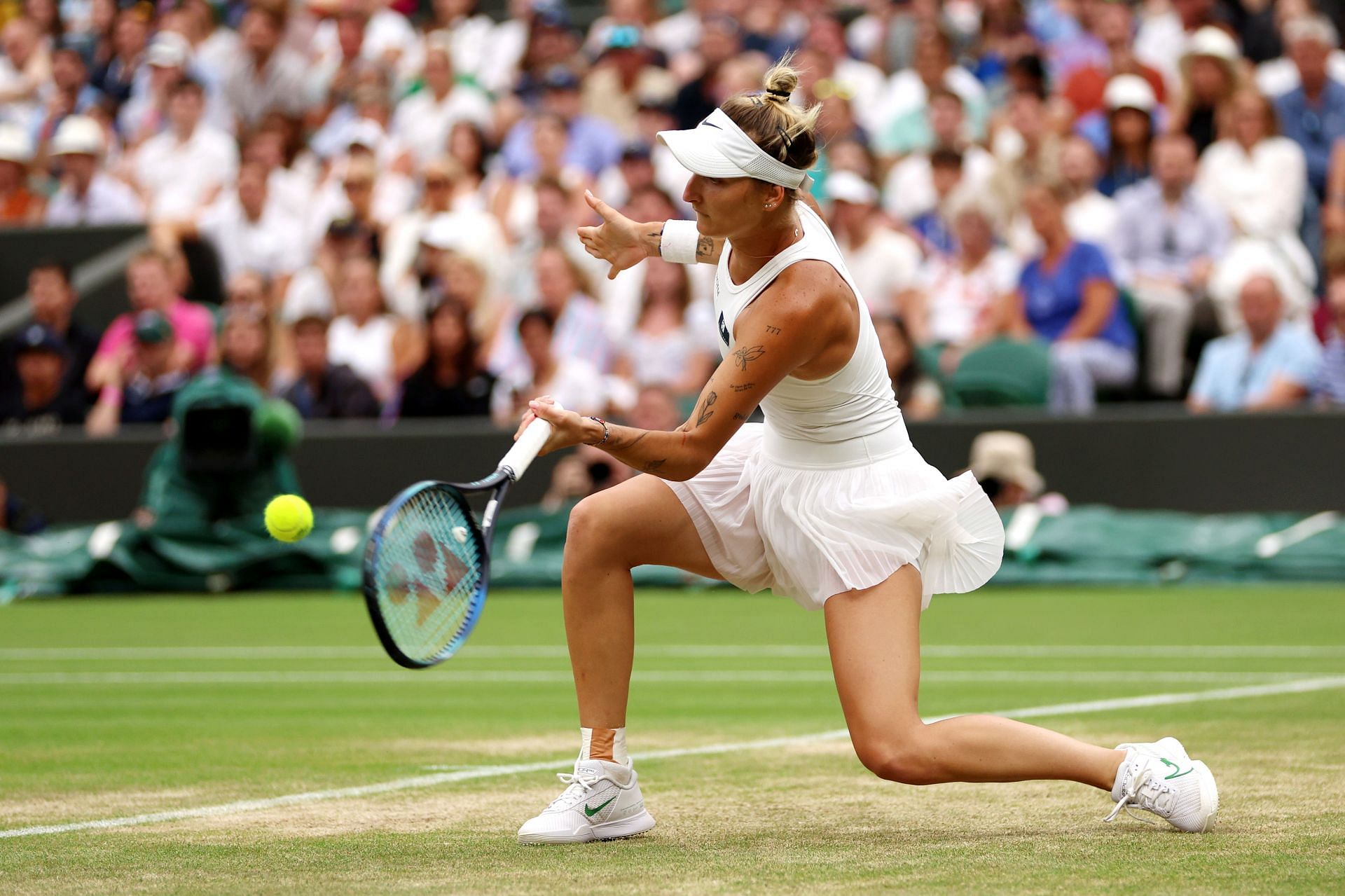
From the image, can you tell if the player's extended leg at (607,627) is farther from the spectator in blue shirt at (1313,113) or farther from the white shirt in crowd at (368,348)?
the spectator in blue shirt at (1313,113)

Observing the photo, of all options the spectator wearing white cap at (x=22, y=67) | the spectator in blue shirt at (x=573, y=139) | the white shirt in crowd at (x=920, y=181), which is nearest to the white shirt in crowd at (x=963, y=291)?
the white shirt in crowd at (x=920, y=181)

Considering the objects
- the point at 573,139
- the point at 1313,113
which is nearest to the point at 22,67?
the point at 573,139

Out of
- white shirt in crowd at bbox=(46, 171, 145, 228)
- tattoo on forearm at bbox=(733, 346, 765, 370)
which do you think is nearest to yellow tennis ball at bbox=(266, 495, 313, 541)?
tattoo on forearm at bbox=(733, 346, 765, 370)

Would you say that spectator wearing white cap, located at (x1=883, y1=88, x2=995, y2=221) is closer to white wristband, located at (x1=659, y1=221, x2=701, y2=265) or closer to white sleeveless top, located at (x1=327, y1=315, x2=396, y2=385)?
white sleeveless top, located at (x1=327, y1=315, x2=396, y2=385)

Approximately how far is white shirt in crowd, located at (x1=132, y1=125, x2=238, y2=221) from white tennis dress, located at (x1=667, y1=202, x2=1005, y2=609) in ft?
38.8

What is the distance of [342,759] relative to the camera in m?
5.61

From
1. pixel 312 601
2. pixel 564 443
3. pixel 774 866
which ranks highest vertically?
pixel 564 443

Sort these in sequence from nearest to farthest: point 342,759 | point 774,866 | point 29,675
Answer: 1. point 774,866
2. point 342,759
3. point 29,675

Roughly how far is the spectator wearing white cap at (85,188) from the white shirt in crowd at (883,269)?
671 centimetres

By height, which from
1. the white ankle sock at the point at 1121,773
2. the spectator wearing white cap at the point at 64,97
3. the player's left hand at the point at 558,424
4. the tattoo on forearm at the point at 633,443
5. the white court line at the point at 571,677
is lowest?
the white court line at the point at 571,677

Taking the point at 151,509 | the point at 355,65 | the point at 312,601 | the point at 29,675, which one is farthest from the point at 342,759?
the point at 355,65

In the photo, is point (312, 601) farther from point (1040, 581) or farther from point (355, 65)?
point (355, 65)

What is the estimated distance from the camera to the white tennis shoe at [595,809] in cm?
433

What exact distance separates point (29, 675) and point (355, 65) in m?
9.73
